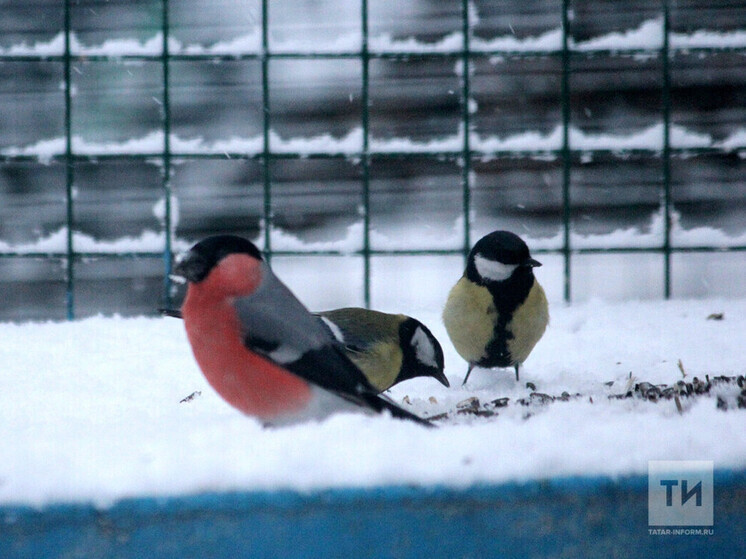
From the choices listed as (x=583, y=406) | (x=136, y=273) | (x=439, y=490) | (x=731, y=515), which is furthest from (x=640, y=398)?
(x=136, y=273)

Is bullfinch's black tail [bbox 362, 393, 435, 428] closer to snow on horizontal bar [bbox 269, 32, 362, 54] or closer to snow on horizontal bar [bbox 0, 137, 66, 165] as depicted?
snow on horizontal bar [bbox 269, 32, 362, 54]

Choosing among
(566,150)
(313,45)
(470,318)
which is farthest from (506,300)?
(313,45)

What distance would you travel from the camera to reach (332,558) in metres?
1.30

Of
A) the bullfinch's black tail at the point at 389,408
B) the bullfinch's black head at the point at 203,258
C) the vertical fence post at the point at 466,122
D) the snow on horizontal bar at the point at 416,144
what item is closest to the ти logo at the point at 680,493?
the bullfinch's black tail at the point at 389,408

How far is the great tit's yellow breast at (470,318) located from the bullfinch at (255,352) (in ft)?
3.11

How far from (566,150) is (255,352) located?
2802 millimetres

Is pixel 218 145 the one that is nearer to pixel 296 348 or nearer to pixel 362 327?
pixel 362 327

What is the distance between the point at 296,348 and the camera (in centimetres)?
150

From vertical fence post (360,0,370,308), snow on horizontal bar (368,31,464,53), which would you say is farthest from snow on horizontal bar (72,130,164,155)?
snow on horizontal bar (368,31,464,53)

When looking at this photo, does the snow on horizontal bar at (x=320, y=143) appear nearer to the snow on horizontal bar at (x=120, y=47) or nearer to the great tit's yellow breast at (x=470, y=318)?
the snow on horizontal bar at (x=120, y=47)

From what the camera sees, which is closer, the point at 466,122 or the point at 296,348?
the point at 296,348

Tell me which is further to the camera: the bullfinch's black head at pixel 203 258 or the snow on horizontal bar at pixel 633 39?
the snow on horizontal bar at pixel 633 39

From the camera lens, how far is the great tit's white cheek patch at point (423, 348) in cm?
235

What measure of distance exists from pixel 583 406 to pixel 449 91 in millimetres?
2471
